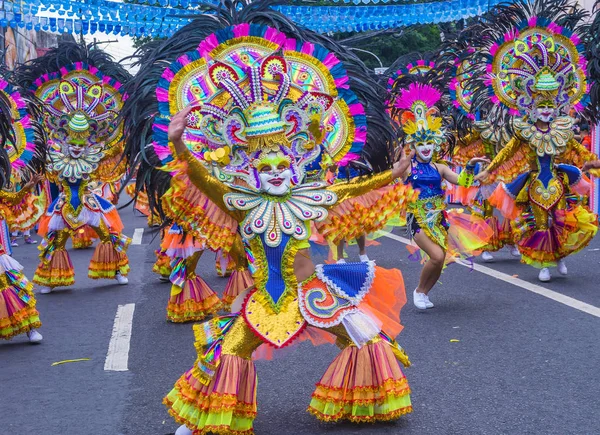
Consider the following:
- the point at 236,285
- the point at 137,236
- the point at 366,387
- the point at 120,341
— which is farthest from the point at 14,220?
the point at 137,236

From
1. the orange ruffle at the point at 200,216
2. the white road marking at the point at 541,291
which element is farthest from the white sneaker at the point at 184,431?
the white road marking at the point at 541,291

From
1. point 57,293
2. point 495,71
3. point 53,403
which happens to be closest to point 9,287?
point 53,403

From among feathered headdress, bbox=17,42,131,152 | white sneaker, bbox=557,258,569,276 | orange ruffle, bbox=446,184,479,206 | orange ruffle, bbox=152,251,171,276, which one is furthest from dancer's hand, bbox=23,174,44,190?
orange ruffle, bbox=446,184,479,206

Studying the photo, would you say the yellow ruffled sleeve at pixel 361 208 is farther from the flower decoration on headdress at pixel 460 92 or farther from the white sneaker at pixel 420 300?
the flower decoration on headdress at pixel 460 92

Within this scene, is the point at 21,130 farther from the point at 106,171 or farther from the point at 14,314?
the point at 106,171

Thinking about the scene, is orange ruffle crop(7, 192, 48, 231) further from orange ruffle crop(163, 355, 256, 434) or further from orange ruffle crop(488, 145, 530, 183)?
orange ruffle crop(488, 145, 530, 183)

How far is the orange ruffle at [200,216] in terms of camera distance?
5.27 meters

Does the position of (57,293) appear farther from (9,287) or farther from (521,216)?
(521,216)

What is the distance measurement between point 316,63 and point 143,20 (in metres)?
9.12

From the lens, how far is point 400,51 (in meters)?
31.0

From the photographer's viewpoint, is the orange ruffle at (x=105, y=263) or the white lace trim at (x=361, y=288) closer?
the white lace trim at (x=361, y=288)

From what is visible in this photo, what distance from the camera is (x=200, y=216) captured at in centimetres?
534

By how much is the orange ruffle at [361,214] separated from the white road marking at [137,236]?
11371 mm

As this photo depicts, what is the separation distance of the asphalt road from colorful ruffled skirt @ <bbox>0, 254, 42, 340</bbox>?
20 centimetres
